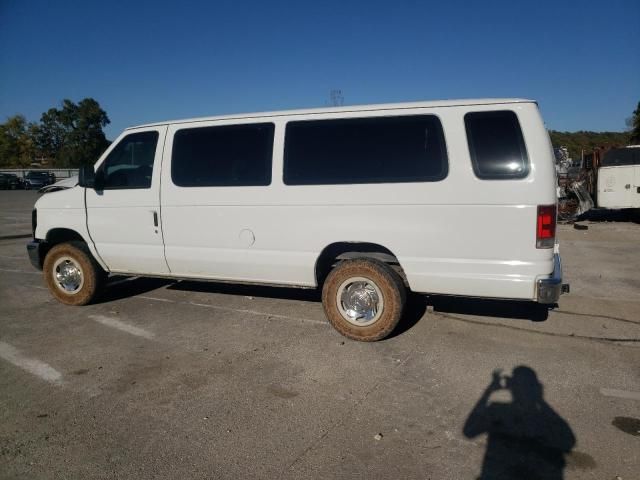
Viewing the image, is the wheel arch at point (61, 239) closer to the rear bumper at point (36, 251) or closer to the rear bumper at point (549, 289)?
the rear bumper at point (36, 251)

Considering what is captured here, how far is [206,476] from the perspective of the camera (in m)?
2.63

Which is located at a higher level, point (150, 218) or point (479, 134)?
point (479, 134)

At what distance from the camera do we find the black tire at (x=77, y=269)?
5820mm

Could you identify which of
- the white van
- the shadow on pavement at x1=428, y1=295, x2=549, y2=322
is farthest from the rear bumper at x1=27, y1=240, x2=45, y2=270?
the shadow on pavement at x1=428, y1=295, x2=549, y2=322

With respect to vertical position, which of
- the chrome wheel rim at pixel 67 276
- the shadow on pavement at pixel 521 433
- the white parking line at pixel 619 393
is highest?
the chrome wheel rim at pixel 67 276

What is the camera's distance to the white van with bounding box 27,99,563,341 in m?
3.95

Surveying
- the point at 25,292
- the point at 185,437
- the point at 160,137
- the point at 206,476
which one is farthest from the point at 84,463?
the point at 25,292

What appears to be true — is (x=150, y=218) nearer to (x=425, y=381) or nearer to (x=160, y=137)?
(x=160, y=137)

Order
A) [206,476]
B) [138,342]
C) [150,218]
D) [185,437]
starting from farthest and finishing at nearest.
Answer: [150,218] < [138,342] < [185,437] < [206,476]

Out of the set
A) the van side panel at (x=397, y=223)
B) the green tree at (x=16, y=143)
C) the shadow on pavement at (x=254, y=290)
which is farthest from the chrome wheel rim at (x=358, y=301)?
the green tree at (x=16, y=143)

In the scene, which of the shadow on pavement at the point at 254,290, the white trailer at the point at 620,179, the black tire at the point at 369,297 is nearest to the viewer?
the black tire at the point at 369,297

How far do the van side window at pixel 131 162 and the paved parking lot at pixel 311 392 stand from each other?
1.61 m

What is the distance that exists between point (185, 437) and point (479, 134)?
3.34 meters

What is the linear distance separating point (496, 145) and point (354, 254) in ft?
5.42
